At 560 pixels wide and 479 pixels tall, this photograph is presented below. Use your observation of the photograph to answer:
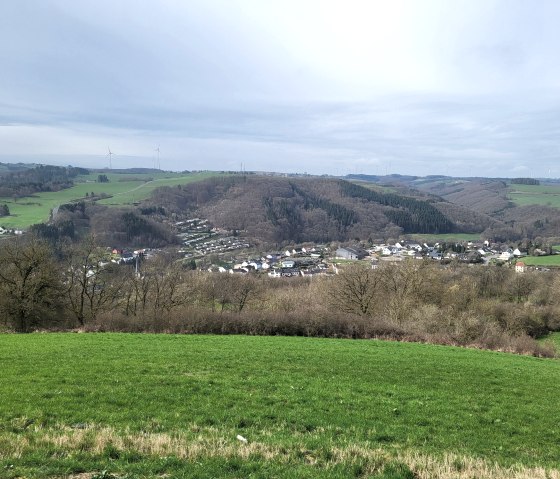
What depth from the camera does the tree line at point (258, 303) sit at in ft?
105

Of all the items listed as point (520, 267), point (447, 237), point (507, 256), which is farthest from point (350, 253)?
point (447, 237)

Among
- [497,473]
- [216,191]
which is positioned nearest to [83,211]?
[216,191]

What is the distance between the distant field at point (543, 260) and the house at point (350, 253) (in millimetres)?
39456

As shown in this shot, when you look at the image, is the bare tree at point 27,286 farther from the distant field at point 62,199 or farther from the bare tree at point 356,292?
the distant field at point 62,199

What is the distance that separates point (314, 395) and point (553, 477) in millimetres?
6808

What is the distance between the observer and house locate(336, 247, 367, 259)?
112050mm

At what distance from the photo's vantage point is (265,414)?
1115 centimetres

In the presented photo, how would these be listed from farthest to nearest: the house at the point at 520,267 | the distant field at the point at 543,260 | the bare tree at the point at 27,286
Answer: the distant field at the point at 543,260 → the house at the point at 520,267 → the bare tree at the point at 27,286

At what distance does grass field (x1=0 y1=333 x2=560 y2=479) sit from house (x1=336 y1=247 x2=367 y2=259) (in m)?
91.9

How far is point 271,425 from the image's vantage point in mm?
10430

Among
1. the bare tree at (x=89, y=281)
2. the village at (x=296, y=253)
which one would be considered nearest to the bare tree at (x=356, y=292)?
the bare tree at (x=89, y=281)

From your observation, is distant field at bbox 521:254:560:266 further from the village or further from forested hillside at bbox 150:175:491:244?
forested hillside at bbox 150:175:491:244

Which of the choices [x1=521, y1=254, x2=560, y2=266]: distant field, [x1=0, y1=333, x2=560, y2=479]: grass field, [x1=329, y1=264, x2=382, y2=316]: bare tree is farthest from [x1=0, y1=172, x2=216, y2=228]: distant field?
[x1=521, y1=254, x2=560, y2=266]: distant field

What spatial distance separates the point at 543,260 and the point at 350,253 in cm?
4690
